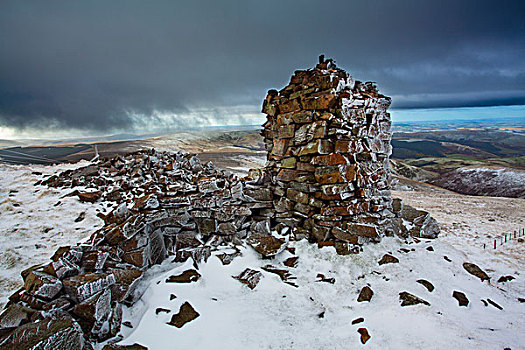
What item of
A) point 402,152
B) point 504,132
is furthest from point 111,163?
point 504,132

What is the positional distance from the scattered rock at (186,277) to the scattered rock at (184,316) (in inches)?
37.3

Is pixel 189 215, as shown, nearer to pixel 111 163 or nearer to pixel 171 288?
pixel 171 288

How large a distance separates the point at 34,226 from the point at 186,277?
7.23m

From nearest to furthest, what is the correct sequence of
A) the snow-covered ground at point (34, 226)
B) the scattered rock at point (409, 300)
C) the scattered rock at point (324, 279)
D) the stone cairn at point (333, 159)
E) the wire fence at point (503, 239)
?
1. the scattered rock at point (409, 300)
2. the scattered rock at point (324, 279)
3. the snow-covered ground at point (34, 226)
4. the stone cairn at point (333, 159)
5. the wire fence at point (503, 239)

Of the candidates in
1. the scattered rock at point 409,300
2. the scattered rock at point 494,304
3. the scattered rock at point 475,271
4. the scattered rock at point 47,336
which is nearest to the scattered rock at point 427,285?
the scattered rock at point 409,300

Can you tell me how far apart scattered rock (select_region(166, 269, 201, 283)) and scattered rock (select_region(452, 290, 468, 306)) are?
747 cm

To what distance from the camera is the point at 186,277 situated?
7055 millimetres

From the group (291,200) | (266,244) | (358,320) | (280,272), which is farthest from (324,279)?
(291,200)

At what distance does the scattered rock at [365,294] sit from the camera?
6531 millimetres

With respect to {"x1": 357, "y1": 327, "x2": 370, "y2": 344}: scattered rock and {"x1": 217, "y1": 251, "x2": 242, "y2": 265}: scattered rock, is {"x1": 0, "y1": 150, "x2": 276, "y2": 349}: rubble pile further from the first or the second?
{"x1": 357, "y1": 327, "x2": 370, "y2": 344}: scattered rock

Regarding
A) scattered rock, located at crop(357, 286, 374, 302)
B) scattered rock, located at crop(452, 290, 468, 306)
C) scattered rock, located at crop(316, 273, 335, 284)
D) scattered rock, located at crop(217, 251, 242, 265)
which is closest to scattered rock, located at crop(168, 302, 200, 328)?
scattered rock, located at crop(217, 251, 242, 265)

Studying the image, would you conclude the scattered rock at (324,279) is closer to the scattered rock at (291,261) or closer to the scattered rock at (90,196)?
the scattered rock at (291,261)

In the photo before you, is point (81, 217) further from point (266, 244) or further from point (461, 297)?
point (461, 297)

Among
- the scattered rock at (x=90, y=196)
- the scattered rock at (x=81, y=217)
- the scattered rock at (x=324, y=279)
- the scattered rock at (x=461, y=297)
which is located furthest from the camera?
the scattered rock at (x=90, y=196)
